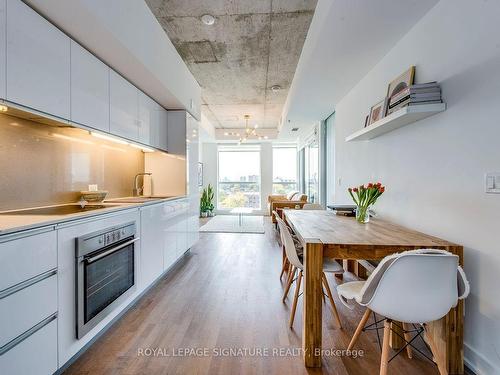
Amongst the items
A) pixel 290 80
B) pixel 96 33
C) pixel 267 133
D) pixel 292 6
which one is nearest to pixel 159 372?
pixel 96 33

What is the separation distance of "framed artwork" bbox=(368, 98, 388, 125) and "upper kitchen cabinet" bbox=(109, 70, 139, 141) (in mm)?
2552

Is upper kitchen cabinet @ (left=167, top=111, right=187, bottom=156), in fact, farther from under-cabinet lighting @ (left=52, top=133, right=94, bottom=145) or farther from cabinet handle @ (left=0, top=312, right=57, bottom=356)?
cabinet handle @ (left=0, top=312, right=57, bottom=356)

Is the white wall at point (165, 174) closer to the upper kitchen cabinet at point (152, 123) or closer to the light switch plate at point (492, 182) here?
the upper kitchen cabinet at point (152, 123)

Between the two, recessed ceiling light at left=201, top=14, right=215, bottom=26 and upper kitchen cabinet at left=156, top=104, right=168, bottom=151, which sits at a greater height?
recessed ceiling light at left=201, top=14, right=215, bottom=26

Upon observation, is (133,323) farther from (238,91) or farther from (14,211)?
(238,91)

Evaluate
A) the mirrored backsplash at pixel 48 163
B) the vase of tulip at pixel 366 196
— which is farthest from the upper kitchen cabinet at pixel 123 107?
the vase of tulip at pixel 366 196

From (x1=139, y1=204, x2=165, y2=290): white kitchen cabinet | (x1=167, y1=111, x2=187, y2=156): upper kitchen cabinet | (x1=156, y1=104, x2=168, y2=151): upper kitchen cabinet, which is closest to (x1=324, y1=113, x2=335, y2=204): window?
(x1=167, y1=111, x2=187, y2=156): upper kitchen cabinet

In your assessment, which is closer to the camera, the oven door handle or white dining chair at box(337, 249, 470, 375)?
white dining chair at box(337, 249, 470, 375)

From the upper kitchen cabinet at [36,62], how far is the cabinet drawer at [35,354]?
1275mm

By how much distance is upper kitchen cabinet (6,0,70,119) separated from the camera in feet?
4.67

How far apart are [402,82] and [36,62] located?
2.79 metres

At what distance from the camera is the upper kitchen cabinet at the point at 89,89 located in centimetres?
190

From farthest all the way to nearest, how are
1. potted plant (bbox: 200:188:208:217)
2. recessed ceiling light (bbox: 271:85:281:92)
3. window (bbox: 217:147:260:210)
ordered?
window (bbox: 217:147:260:210), potted plant (bbox: 200:188:208:217), recessed ceiling light (bbox: 271:85:281:92)

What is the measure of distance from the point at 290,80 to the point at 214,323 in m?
4.10
